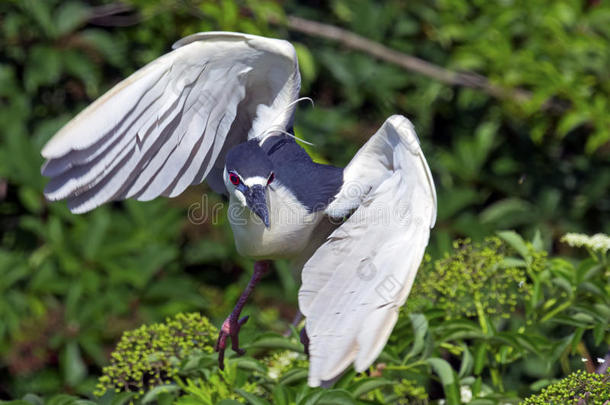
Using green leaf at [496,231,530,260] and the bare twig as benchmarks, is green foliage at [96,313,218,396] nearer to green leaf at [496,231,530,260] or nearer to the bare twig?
green leaf at [496,231,530,260]

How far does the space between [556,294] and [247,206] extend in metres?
0.75

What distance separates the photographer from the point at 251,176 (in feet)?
5.27

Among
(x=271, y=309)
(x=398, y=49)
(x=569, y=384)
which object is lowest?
(x=271, y=309)

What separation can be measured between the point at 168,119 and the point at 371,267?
554 millimetres

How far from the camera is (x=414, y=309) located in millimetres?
1768

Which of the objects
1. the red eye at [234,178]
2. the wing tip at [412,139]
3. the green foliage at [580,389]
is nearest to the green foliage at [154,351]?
the red eye at [234,178]

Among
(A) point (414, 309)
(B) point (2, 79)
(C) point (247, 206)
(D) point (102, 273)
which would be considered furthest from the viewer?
(B) point (2, 79)

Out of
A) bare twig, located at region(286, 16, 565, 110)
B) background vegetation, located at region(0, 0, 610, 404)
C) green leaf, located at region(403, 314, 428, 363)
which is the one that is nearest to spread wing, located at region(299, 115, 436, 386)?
green leaf, located at region(403, 314, 428, 363)

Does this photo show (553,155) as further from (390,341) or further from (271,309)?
(390,341)

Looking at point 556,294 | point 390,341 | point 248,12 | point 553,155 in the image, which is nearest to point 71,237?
point 248,12

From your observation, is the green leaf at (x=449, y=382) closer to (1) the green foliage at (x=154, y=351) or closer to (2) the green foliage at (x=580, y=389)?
(2) the green foliage at (x=580, y=389)

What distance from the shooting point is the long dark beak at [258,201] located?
5.20 ft

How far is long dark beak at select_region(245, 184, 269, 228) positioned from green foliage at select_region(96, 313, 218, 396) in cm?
28

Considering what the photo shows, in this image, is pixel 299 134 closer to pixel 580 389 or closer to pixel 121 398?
pixel 121 398
